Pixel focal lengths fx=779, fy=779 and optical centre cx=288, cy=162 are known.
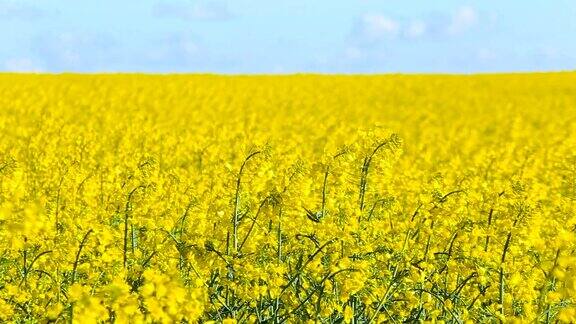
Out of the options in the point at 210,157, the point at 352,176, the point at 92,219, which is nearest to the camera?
the point at 352,176

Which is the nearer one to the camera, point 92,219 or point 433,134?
point 92,219

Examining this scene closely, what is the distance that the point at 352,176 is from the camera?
6742mm

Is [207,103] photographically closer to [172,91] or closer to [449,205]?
[172,91]

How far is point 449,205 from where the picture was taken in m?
6.16

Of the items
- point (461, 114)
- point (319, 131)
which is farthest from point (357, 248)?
point (461, 114)

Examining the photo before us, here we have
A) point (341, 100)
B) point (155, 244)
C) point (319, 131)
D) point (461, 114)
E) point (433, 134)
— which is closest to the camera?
point (155, 244)

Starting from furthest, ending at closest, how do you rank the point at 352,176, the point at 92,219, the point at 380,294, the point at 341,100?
the point at 341,100, the point at 92,219, the point at 352,176, the point at 380,294

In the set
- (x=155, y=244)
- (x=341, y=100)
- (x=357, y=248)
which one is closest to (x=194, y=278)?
(x=155, y=244)

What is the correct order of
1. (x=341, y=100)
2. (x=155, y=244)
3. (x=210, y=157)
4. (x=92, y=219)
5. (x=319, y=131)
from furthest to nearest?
(x=341, y=100), (x=319, y=131), (x=210, y=157), (x=92, y=219), (x=155, y=244)

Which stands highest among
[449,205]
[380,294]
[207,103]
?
[207,103]

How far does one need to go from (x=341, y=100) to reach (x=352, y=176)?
24586mm

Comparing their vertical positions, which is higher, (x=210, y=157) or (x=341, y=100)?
(x=341, y=100)

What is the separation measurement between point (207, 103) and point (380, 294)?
2405 cm

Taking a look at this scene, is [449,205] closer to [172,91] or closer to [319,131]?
[319,131]
